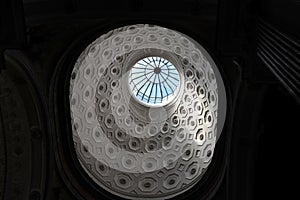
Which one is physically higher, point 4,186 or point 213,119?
point 213,119

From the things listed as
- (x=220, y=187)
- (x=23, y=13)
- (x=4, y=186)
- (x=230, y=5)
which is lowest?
(x=220, y=187)

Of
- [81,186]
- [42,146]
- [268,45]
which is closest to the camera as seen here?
[268,45]

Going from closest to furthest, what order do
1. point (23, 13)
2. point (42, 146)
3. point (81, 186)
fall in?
point (23, 13), point (42, 146), point (81, 186)

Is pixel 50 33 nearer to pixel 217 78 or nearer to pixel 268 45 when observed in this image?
pixel 217 78

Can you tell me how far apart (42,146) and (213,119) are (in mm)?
4602

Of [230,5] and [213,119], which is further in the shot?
[213,119]

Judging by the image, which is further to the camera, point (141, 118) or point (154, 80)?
point (154, 80)

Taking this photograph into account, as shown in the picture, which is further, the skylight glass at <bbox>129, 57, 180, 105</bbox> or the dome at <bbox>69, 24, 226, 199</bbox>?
the skylight glass at <bbox>129, 57, 180, 105</bbox>

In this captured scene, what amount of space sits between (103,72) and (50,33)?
13.8 ft

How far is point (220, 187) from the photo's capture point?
10688mm

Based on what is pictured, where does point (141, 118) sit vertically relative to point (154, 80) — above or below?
below

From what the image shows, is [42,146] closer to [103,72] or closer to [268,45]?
[103,72]

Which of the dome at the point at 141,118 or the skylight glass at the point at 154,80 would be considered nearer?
the dome at the point at 141,118

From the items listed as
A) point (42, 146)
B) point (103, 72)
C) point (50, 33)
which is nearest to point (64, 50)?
point (50, 33)
